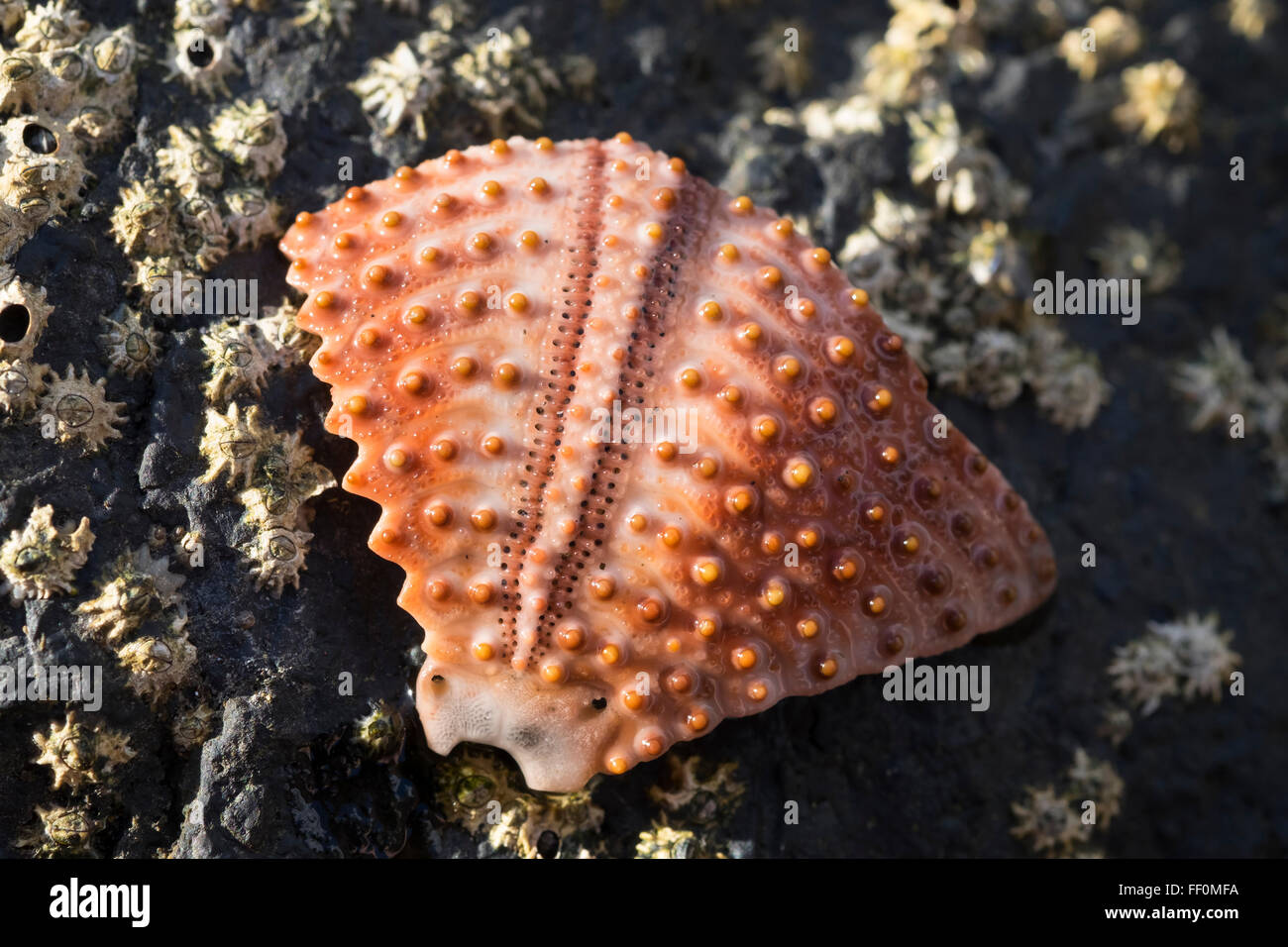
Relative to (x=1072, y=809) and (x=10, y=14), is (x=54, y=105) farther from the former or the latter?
(x=1072, y=809)

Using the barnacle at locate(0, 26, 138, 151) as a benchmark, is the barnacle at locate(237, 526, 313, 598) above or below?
below

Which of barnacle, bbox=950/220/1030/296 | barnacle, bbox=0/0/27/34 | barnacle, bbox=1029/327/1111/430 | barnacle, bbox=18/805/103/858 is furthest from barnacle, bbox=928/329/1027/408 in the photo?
barnacle, bbox=0/0/27/34

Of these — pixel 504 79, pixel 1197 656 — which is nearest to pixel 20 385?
pixel 504 79

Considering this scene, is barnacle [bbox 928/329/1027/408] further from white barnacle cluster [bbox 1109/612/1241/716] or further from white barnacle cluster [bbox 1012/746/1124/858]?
white barnacle cluster [bbox 1012/746/1124/858]

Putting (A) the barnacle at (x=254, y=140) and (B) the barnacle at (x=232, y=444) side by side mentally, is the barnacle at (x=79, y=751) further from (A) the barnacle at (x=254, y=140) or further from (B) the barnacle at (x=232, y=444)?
(A) the barnacle at (x=254, y=140)

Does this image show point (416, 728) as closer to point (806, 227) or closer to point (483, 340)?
point (483, 340)
